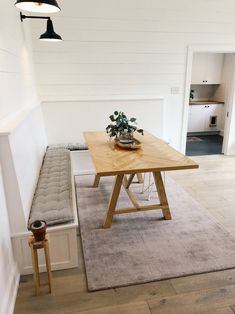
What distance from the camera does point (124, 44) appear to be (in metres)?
4.18

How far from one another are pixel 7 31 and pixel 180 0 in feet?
10.1

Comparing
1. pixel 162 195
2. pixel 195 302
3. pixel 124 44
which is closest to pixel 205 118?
pixel 124 44

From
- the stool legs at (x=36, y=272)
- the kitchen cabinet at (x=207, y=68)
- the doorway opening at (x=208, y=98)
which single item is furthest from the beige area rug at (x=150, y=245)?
the kitchen cabinet at (x=207, y=68)

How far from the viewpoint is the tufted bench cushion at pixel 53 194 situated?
1.97m

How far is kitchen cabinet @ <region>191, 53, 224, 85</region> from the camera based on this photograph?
21.0ft

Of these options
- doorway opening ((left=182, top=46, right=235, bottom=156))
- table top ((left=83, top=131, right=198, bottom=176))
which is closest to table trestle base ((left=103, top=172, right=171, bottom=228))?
table top ((left=83, top=131, right=198, bottom=176))

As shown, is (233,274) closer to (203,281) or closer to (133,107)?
(203,281)

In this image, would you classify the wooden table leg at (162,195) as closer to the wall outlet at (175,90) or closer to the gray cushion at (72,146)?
the gray cushion at (72,146)

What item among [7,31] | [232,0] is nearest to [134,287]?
[7,31]

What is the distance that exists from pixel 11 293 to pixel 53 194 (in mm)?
831

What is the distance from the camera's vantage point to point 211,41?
14.5 feet

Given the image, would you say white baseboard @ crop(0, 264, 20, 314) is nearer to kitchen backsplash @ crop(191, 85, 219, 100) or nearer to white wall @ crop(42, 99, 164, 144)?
white wall @ crop(42, 99, 164, 144)

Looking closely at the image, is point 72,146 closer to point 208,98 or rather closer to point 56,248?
point 56,248

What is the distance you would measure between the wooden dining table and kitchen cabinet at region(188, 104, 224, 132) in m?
3.90
